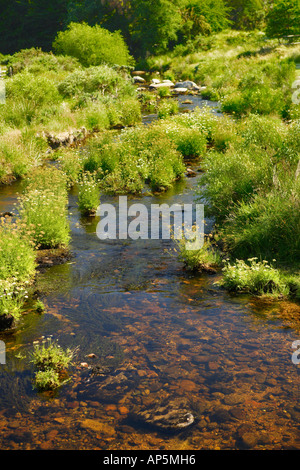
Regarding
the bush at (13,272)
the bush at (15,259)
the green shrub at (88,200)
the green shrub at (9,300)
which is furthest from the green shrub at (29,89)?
the green shrub at (9,300)

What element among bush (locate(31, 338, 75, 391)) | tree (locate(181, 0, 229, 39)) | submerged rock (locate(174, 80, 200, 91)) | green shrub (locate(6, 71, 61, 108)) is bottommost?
bush (locate(31, 338, 75, 391))

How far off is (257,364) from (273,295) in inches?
78.7

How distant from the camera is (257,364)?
6.44 metres

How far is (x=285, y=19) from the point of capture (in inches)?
1695

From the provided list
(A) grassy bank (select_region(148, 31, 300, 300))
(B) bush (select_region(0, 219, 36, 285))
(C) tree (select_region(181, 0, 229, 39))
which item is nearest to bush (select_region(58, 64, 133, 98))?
(A) grassy bank (select_region(148, 31, 300, 300))

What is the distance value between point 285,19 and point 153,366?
148 ft

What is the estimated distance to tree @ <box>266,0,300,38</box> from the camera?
42781 millimetres

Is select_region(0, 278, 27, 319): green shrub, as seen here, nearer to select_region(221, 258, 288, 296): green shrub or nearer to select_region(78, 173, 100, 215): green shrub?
select_region(221, 258, 288, 296): green shrub

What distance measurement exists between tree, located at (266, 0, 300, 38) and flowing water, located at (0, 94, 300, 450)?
4165cm

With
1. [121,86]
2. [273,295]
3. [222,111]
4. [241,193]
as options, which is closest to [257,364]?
[273,295]

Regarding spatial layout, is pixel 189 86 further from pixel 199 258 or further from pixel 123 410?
pixel 123 410

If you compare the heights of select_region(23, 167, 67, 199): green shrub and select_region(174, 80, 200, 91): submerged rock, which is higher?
select_region(174, 80, 200, 91): submerged rock

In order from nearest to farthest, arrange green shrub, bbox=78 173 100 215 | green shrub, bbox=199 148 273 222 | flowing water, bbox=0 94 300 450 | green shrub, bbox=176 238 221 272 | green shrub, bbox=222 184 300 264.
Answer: flowing water, bbox=0 94 300 450
green shrub, bbox=222 184 300 264
green shrub, bbox=176 238 221 272
green shrub, bbox=199 148 273 222
green shrub, bbox=78 173 100 215

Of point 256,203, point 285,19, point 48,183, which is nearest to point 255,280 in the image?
point 256,203
